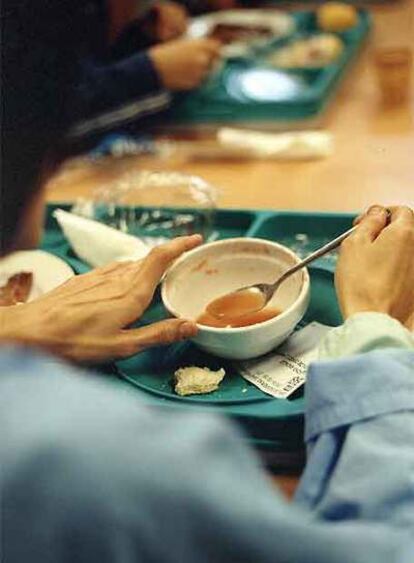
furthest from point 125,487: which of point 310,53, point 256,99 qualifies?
point 310,53

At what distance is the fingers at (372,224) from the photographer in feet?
2.74

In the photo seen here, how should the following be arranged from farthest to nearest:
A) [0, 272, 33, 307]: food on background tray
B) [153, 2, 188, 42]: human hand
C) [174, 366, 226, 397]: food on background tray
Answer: [153, 2, 188, 42]: human hand < [0, 272, 33, 307]: food on background tray < [174, 366, 226, 397]: food on background tray

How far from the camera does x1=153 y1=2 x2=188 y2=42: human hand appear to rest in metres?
1.63

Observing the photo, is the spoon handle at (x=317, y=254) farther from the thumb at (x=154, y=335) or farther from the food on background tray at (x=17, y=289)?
the food on background tray at (x=17, y=289)

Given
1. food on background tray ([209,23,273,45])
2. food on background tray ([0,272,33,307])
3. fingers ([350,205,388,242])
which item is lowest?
food on background tray ([0,272,33,307])

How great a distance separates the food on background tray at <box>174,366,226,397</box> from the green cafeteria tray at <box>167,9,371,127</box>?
687mm

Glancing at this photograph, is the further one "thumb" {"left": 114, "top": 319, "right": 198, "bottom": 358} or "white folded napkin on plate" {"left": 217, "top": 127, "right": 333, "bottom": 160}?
"white folded napkin on plate" {"left": 217, "top": 127, "right": 333, "bottom": 160}

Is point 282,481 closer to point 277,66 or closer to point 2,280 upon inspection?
point 2,280

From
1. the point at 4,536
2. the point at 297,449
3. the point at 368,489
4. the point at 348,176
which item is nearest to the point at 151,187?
the point at 348,176

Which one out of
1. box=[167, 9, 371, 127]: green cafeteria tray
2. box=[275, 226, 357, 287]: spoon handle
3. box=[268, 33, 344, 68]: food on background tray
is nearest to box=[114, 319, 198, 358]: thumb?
box=[275, 226, 357, 287]: spoon handle

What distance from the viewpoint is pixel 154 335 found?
0.83 meters

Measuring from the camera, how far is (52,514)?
0.36 m

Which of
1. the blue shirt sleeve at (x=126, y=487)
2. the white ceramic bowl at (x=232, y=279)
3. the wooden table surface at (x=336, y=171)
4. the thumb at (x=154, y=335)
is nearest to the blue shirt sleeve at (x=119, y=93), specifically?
the wooden table surface at (x=336, y=171)

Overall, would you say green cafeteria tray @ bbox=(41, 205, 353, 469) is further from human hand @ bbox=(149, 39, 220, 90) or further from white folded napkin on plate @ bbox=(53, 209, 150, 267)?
human hand @ bbox=(149, 39, 220, 90)
